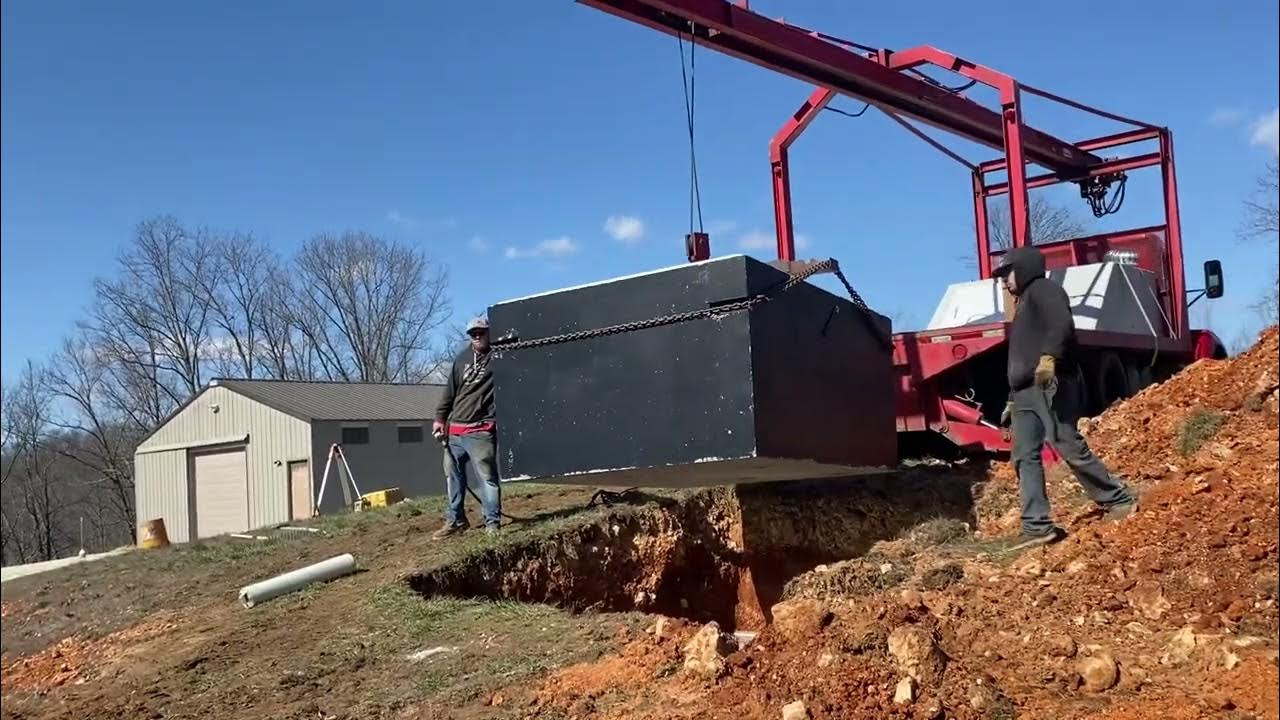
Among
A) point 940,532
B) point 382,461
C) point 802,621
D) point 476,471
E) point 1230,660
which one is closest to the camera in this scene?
point 1230,660

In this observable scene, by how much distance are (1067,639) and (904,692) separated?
816mm

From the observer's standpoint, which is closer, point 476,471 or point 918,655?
point 918,655

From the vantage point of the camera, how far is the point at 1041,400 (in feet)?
18.1

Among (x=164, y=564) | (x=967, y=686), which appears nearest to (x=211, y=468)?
(x=164, y=564)

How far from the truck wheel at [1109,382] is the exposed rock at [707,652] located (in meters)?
6.07

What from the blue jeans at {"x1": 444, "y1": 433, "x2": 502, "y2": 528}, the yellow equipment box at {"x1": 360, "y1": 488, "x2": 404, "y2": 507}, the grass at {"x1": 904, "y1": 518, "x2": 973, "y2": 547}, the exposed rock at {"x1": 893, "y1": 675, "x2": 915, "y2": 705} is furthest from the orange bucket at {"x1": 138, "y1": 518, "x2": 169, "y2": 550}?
the exposed rock at {"x1": 893, "y1": 675, "x2": 915, "y2": 705}

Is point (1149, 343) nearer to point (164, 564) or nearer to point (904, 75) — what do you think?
point (904, 75)

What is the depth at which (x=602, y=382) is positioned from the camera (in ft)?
17.6

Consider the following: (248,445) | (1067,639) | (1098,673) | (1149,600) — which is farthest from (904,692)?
(248,445)

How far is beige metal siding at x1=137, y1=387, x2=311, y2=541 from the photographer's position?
2580 centimetres

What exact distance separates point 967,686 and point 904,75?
24.9 ft

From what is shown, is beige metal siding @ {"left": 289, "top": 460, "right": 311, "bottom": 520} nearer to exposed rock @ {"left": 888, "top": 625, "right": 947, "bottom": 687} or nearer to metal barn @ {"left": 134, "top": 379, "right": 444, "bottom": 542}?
metal barn @ {"left": 134, "top": 379, "right": 444, "bottom": 542}

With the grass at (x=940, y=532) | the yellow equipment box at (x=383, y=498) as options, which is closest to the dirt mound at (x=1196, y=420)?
the grass at (x=940, y=532)

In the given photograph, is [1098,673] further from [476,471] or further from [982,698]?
[476,471]
